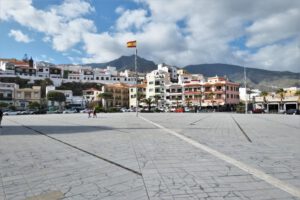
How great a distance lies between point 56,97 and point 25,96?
9.33 metres

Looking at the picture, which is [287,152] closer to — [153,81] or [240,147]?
[240,147]

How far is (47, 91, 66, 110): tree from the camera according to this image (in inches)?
3784

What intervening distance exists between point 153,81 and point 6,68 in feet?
183

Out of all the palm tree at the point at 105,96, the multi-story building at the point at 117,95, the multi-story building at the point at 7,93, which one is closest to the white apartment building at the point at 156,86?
the multi-story building at the point at 117,95

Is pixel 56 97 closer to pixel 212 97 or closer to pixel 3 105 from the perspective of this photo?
pixel 3 105

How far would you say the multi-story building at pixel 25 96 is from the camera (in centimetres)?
9262

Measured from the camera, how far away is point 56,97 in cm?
9775

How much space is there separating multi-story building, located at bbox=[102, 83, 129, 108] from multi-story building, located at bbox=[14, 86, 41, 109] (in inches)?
862

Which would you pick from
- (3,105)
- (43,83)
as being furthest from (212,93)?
(43,83)

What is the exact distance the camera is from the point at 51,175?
653 cm

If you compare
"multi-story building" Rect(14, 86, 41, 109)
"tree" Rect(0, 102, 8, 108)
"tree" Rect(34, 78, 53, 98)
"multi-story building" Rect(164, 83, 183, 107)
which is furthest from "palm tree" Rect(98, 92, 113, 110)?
"tree" Rect(0, 102, 8, 108)

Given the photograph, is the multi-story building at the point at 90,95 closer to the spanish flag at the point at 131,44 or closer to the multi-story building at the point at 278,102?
the multi-story building at the point at 278,102

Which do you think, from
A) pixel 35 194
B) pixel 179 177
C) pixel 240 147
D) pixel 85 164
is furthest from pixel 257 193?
pixel 240 147

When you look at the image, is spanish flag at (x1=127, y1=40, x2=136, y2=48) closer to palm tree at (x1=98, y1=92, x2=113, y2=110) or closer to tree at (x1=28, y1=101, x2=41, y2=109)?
tree at (x1=28, y1=101, x2=41, y2=109)
